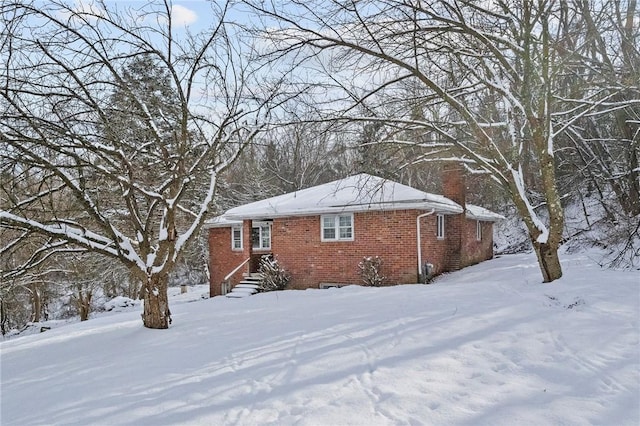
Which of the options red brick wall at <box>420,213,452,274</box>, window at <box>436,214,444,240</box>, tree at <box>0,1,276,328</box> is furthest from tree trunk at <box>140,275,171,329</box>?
window at <box>436,214,444,240</box>

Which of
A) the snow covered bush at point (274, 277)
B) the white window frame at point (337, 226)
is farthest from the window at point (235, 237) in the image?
the white window frame at point (337, 226)

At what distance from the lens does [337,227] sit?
1479 centimetres

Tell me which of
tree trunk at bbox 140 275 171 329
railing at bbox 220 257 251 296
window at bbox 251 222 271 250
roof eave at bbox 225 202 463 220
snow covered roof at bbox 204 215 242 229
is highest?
roof eave at bbox 225 202 463 220

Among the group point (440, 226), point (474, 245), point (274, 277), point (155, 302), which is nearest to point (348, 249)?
point (274, 277)

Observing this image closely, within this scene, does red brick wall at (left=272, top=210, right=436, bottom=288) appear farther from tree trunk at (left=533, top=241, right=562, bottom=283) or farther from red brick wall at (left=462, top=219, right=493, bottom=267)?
tree trunk at (left=533, top=241, right=562, bottom=283)

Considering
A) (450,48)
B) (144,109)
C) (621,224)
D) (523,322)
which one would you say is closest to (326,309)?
(523,322)

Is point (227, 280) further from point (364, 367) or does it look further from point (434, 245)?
point (364, 367)

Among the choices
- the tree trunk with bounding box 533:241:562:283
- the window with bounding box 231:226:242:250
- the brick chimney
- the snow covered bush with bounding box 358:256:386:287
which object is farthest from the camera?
the window with bounding box 231:226:242:250

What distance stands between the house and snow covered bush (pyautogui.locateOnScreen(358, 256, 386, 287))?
0.64 feet

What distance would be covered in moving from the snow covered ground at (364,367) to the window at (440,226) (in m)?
7.69

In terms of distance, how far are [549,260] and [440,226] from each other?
24.0ft

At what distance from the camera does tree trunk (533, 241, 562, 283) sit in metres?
8.41

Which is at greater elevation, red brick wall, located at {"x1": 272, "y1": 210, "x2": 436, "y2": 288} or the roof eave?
the roof eave

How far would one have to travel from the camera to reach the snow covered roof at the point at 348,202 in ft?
43.7
